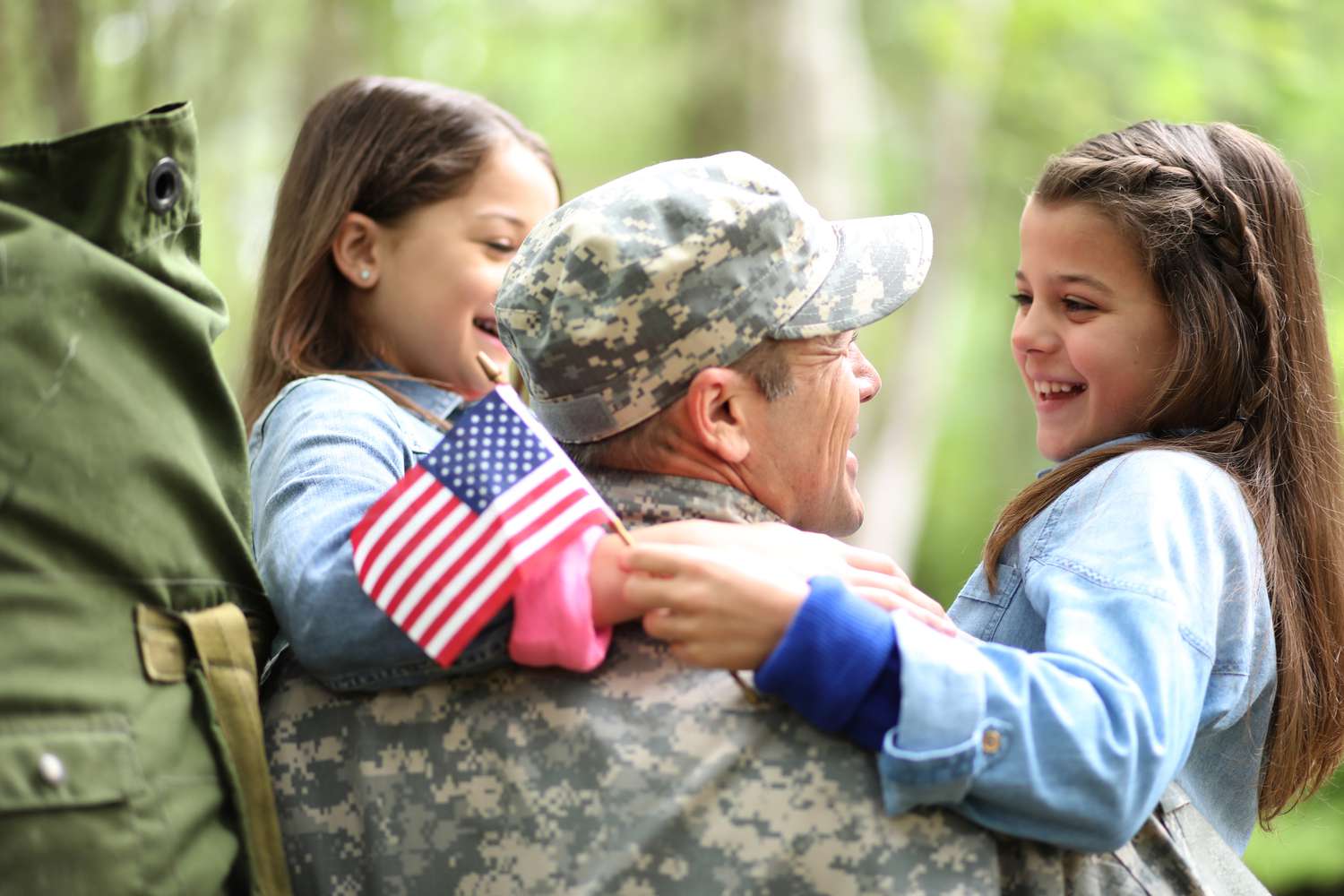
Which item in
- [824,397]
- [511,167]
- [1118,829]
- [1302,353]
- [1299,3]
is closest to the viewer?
[1118,829]

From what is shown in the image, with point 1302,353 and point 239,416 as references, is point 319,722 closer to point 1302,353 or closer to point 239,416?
point 239,416

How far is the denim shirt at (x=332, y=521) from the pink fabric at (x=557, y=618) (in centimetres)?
5

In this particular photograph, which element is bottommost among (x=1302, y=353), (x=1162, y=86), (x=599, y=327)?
(x=1162, y=86)

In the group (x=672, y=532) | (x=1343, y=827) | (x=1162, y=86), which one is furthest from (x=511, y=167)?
(x=1343, y=827)

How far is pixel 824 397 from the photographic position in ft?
7.73

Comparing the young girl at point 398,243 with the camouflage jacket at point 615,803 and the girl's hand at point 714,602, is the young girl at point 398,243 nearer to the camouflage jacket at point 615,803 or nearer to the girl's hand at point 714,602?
the camouflage jacket at point 615,803

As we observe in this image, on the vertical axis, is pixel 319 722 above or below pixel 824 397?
below

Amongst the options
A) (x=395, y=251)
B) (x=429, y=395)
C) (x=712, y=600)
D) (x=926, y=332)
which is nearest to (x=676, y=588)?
(x=712, y=600)

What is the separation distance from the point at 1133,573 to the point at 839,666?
Result: 20.6 inches

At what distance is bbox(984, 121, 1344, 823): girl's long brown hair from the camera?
255 centimetres

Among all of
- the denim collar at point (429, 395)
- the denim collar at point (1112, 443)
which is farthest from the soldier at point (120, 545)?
the denim collar at point (1112, 443)

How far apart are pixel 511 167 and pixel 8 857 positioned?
225 cm

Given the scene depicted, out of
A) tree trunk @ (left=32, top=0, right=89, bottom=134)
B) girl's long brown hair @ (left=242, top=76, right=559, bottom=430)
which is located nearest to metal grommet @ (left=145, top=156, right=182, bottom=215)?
girl's long brown hair @ (left=242, top=76, right=559, bottom=430)

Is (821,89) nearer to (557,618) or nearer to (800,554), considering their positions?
(800,554)
